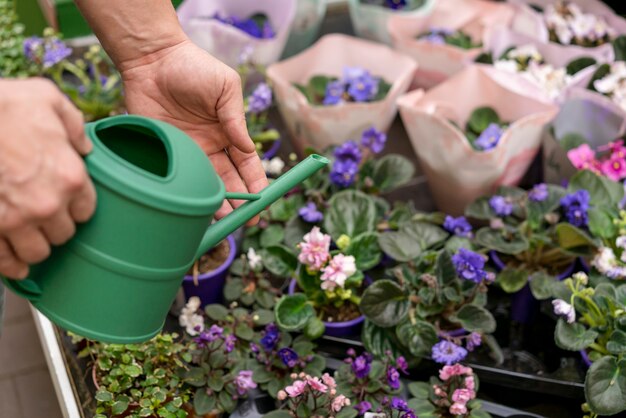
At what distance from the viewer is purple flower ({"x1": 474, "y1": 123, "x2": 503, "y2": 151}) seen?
157cm

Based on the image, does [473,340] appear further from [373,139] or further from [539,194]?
[373,139]

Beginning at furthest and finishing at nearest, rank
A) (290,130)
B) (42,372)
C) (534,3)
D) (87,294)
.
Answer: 1. (534,3)
2. (290,130)
3. (42,372)
4. (87,294)

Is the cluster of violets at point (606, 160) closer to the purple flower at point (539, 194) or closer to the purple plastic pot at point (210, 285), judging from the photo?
the purple flower at point (539, 194)

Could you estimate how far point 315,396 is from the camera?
1091 mm

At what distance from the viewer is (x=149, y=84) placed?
110 centimetres

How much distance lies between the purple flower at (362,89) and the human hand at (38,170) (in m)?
1.08

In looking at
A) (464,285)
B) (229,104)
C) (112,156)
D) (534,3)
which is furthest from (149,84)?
(534,3)

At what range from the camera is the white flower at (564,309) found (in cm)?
115

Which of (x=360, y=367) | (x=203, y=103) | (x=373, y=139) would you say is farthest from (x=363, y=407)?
(x=373, y=139)

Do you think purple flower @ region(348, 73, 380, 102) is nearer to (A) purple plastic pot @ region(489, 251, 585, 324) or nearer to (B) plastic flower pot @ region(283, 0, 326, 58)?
(B) plastic flower pot @ region(283, 0, 326, 58)

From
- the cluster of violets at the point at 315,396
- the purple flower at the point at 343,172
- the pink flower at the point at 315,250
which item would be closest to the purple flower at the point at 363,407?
the cluster of violets at the point at 315,396

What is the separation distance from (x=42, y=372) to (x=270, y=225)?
22.0 inches

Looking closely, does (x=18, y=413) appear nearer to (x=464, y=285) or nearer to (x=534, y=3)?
(x=464, y=285)

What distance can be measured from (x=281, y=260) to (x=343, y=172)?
23 centimetres
